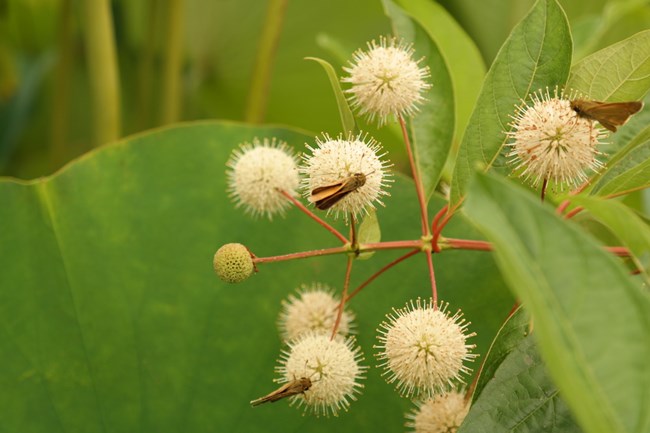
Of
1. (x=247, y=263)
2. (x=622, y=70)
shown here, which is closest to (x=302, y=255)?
(x=247, y=263)

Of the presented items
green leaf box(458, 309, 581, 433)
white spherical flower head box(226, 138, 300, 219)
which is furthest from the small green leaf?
white spherical flower head box(226, 138, 300, 219)

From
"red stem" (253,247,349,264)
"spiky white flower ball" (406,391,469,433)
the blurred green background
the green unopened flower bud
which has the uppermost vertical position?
the blurred green background

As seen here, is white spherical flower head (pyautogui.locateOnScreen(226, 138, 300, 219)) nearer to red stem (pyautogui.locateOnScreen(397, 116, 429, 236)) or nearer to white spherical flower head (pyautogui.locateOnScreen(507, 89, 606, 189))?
red stem (pyautogui.locateOnScreen(397, 116, 429, 236))

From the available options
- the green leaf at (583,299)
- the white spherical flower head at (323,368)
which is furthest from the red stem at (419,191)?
the green leaf at (583,299)

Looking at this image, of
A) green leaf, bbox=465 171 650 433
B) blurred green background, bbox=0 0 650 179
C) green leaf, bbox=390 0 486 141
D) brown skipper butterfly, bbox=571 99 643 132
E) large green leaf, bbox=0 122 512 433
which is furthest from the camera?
blurred green background, bbox=0 0 650 179

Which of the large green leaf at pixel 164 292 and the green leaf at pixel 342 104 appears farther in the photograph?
the large green leaf at pixel 164 292

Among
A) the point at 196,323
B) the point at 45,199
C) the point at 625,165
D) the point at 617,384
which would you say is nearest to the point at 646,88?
the point at 625,165

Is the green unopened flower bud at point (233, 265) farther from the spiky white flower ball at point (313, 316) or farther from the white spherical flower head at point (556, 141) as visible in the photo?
the white spherical flower head at point (556, 141)
